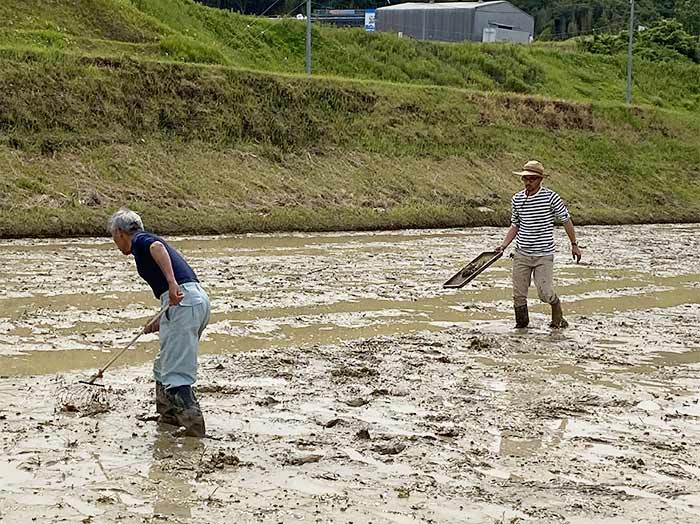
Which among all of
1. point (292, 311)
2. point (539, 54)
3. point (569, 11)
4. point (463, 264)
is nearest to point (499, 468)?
point (292, 311)

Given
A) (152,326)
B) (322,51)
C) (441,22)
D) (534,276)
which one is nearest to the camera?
(152,326)

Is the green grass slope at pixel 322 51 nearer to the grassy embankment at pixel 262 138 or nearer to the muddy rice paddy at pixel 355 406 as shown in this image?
the grassy embankment at pixel 262 138

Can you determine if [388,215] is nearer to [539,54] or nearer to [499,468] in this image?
[499,468]

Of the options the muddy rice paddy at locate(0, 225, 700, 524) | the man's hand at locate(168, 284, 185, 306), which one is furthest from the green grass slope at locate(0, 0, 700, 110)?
the man's hand at locate(168, 284, 185, 306)

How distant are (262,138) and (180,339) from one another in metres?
19.7

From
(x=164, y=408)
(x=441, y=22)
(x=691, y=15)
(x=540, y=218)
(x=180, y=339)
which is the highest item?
(x=691, y=15)

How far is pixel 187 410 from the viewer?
7312mm

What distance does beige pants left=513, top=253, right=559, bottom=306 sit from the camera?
1178 cm

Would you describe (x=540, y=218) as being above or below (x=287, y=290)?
above

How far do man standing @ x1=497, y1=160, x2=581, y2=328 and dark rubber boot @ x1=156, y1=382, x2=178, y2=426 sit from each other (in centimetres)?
548

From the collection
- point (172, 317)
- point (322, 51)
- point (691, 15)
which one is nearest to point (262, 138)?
point (322, 51)

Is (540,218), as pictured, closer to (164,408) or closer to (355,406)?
(355,406)

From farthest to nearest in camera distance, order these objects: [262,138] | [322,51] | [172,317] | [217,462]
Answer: [322,51], [262,138], [172,317], [217,462]

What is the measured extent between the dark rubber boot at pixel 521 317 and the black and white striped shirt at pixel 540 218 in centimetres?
62
